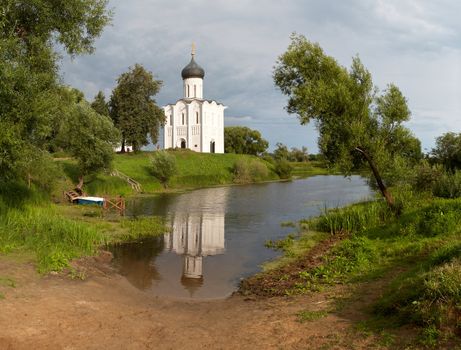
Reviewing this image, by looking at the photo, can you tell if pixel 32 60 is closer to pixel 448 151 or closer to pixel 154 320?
pixel 154 320

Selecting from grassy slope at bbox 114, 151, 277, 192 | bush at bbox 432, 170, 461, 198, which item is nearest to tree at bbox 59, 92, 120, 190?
grassy slope at bbox 114, 151, 277, 192

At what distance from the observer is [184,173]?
193ft

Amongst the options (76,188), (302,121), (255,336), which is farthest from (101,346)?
(76,188)

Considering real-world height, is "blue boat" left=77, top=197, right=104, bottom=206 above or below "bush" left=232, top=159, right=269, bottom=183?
below

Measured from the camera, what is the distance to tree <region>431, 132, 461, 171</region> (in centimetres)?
3628

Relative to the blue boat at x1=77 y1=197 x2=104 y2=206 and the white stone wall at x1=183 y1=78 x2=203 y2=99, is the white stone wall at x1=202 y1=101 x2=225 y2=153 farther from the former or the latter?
the blue boat at x1=77 y1=197 x2=104 y2=206

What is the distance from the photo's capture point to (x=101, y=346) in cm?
748

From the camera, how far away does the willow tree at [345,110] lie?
20.1 m

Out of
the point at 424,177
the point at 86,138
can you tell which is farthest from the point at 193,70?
the point at 424,177

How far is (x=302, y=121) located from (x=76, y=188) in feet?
76.6

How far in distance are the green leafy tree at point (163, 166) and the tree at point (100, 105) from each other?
1516 cm

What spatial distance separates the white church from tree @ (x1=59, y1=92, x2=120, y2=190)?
45.7 metres

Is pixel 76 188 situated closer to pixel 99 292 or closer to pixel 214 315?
pixel 99 292

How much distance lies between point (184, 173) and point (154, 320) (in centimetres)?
5006
